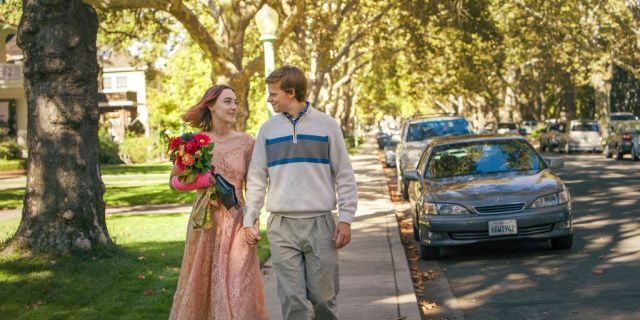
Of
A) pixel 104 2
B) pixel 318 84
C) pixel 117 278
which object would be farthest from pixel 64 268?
pixel 318 84

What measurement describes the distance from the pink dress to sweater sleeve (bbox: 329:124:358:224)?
720 millimetres

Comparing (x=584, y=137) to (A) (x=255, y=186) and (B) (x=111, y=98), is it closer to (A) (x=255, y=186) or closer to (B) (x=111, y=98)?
(B) (x=111, y=98)

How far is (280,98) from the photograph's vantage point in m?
5.80

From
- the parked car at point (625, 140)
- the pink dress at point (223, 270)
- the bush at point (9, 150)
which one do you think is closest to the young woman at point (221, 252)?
the pink dress at point (223, 270)

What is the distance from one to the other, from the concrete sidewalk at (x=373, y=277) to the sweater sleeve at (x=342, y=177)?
88.8 inches

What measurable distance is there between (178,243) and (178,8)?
259 inches

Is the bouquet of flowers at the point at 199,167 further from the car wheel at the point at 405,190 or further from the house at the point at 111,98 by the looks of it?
the house at the point at 111,98

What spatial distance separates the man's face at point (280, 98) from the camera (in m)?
5.81

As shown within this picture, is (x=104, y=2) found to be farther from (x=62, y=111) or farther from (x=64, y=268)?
(x=64, y=268)

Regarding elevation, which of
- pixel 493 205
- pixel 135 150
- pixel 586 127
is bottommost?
pixel 493 205

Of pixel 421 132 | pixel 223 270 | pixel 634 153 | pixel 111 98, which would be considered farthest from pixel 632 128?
pixel 111 98

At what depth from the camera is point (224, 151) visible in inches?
250

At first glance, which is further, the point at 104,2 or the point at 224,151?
the point at 104,2

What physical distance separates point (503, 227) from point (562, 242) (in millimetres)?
994
